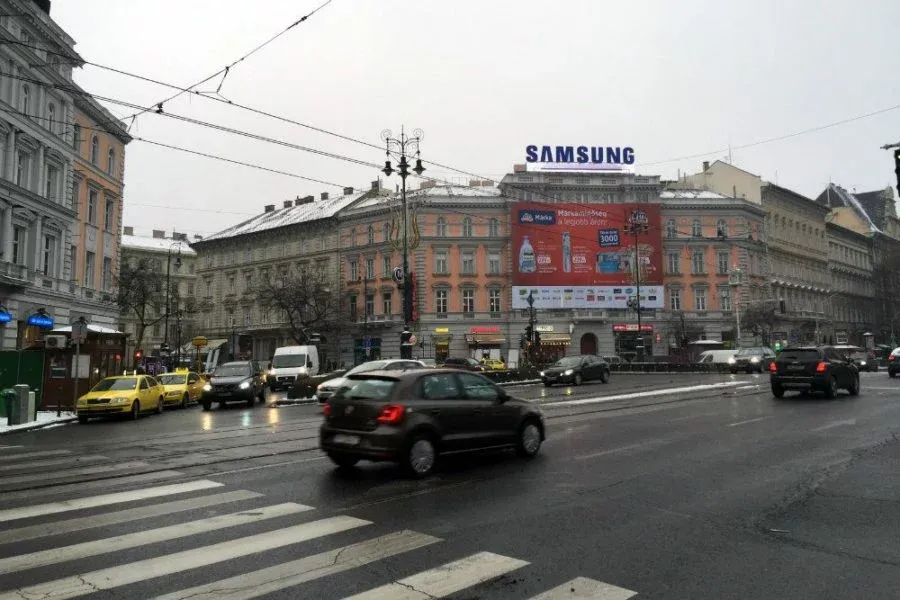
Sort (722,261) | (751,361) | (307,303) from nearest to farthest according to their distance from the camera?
(751,361)
(307,303)
(722,261)

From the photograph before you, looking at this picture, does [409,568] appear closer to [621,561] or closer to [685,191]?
[621,561]

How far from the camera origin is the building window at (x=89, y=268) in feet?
129

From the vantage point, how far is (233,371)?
82.3 ft

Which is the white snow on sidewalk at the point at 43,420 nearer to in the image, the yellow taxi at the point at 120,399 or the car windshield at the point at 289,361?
the yellow taxi at the point at 120,399

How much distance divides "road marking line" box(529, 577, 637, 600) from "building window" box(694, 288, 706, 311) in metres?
62.3

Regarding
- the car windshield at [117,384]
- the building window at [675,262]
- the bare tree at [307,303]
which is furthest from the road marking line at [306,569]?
the building window at [675,262]

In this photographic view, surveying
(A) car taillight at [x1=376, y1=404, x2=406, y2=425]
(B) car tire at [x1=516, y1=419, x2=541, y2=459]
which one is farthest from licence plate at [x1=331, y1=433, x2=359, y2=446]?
(B) car tire at [x1=516, y1=419, x2=541, y2=459]

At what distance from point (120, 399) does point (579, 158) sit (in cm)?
5055

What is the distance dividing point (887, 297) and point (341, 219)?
69998mm

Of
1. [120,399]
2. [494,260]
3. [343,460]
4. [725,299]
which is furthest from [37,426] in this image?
[725,299]

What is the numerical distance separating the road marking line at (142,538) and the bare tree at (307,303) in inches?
1958

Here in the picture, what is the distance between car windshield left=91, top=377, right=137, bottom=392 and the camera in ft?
68.2

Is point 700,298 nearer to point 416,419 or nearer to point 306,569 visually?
point 416,419

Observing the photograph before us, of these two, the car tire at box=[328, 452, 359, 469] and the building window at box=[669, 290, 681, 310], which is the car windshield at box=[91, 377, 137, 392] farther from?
the building window at box=[669, 290, 681, 310]
